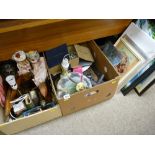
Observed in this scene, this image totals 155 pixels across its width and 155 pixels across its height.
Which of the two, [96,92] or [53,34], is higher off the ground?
[53,34]

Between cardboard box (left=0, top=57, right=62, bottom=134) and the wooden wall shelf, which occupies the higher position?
the wooden wall shelf

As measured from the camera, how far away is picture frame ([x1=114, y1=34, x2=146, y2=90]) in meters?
1.19

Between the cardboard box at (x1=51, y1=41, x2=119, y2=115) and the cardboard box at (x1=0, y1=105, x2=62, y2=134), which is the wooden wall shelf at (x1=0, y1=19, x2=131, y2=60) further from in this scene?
the cardboard box at (x1=0, y1=105, x2=62, y2=134)

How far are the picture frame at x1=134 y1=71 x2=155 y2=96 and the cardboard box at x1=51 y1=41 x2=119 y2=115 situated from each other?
22 centimetres

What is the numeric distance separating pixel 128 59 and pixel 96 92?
0.35m

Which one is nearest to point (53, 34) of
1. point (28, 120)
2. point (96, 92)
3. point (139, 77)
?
point (96, 92)

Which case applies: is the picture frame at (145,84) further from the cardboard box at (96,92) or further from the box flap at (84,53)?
the box flap at (84,53)

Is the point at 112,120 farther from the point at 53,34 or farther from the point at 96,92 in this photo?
the point at 53,34

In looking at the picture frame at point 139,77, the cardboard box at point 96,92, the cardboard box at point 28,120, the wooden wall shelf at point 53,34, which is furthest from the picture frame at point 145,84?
the cardboard box at point 28,120

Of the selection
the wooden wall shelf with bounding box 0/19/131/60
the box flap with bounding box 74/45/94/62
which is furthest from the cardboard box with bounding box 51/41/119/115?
the wooden wall shelf with bounding box 0/19/131/60

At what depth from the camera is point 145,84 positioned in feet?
4.25
